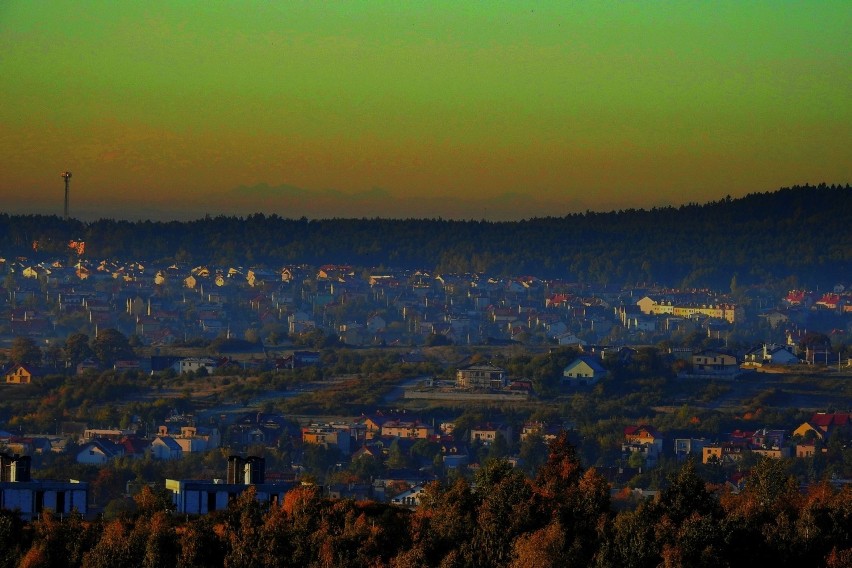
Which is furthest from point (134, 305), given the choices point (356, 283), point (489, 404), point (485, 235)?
point (489, 404)

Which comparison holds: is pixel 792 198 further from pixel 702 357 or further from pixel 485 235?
pixel 702 357

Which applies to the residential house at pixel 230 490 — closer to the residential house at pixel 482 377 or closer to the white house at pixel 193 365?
the residential house at pixel 482 377

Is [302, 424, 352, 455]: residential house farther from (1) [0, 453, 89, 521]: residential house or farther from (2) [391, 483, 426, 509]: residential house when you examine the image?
(1) [0, 453, 89, 521]: residential house

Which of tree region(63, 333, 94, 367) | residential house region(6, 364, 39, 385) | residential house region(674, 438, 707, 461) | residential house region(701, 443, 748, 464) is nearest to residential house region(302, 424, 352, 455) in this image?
residential house region(674, 438, 707, 461)

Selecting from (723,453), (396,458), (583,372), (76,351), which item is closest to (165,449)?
(396,458)

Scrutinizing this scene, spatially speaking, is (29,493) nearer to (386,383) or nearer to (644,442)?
(644,442)
